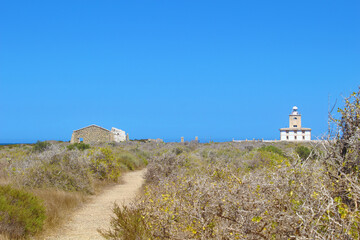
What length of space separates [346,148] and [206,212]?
187 centimetres

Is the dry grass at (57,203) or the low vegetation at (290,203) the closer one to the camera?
the low vegetation at (290,203)

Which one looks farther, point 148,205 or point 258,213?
point 148,205

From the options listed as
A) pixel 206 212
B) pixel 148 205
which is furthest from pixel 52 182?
pixel 206 212

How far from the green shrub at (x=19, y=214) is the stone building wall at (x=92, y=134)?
137 feet

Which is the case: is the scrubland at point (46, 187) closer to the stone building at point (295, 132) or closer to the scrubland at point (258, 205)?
the scrubland at point (258, 205)

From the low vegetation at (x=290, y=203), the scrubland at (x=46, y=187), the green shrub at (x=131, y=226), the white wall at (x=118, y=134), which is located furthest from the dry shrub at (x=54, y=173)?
the white wall at (x=118, y=134)

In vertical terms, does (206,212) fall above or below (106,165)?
below

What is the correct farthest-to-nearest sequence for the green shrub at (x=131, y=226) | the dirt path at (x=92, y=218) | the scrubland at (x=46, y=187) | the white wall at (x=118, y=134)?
1. the white wall at (x=118, y=134)
2. the dirt path at (x=92, y=218)
3. the scrubland at (x=46, y=187)
4. the green shrub at (x=131, y=226)

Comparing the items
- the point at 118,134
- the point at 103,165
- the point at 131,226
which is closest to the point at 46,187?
the point at 103,165

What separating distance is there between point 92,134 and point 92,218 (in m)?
41.5

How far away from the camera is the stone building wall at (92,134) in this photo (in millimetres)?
49344

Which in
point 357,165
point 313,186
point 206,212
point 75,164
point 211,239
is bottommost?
point 211,239

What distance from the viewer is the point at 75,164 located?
524 inches

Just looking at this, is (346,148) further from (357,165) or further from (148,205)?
(148,205)
